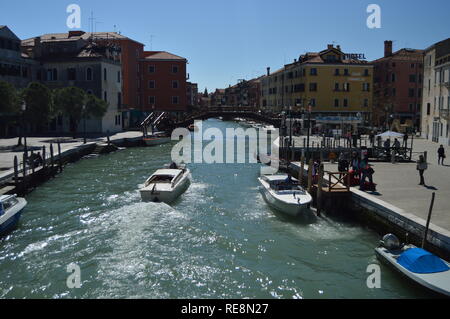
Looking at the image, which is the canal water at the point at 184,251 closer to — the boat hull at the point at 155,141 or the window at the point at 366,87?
the boat hull at the point at 155,141

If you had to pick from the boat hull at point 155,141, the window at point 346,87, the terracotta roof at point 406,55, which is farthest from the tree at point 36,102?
the terracotta roof at point 406,55

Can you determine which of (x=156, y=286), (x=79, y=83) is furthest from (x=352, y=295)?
(x=79, y=83)

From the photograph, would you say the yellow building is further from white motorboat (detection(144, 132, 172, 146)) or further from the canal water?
the canal water

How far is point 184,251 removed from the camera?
1427 centimetres

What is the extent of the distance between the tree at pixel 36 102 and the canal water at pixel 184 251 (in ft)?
61.4

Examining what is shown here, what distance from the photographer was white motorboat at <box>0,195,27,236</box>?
15922 millimetres

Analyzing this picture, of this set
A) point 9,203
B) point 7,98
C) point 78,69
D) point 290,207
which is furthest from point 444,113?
point 78,69

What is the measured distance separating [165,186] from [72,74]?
36100 millimetres

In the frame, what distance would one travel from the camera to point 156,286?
38.8 feet

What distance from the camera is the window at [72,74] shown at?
172 feet

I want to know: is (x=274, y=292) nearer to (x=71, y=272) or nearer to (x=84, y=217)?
(x=71, y=272)

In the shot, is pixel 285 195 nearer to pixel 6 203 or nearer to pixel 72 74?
pixel 6 203

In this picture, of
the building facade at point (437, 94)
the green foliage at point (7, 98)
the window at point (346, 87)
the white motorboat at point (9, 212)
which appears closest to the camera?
the white motorboat at point (9, 212)
